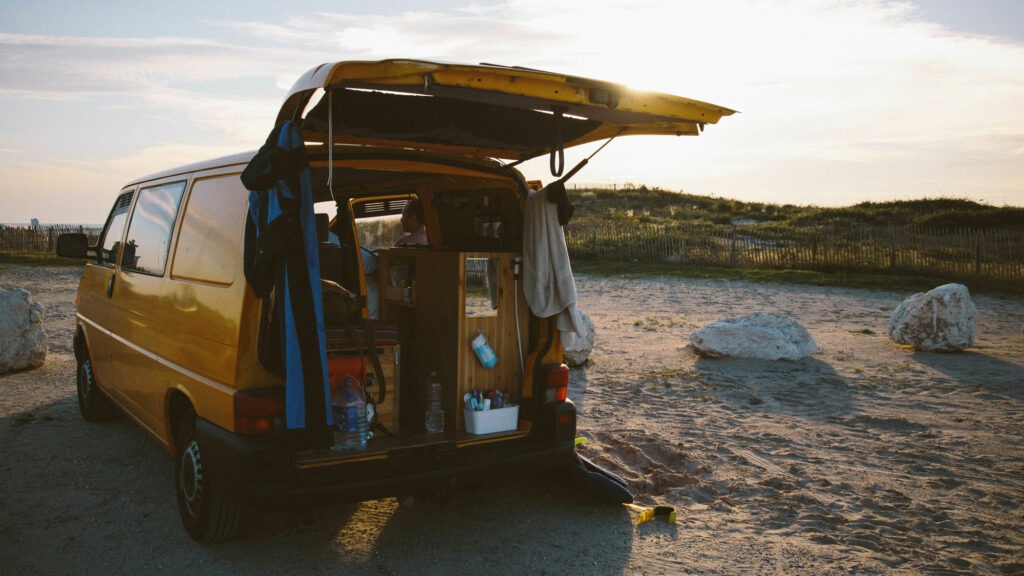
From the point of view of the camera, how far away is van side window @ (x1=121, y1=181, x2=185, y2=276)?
4.79 metres

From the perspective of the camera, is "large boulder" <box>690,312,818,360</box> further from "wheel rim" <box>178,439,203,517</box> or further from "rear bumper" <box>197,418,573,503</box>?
"wheel rim" <box>178,439,203,517</box>

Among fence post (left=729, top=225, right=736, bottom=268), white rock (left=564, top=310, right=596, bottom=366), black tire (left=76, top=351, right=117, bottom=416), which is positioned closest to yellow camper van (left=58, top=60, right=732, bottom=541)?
black tire (left=76, top=351, right=117, bottom=416)

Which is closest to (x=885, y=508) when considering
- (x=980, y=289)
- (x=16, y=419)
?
(x=16, y=419)

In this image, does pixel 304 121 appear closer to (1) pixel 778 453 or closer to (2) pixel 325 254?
(2) pixel 325 254

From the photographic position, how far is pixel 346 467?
3.86 m

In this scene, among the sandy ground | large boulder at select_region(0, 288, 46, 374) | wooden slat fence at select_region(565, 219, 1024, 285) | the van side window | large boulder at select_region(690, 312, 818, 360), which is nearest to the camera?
the sandy ground

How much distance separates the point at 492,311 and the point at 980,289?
18115mm

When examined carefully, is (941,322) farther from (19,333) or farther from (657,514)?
(19,333)

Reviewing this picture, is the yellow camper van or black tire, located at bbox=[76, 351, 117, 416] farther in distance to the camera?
black tire, located at bbox=[76, 351, 117, 416]

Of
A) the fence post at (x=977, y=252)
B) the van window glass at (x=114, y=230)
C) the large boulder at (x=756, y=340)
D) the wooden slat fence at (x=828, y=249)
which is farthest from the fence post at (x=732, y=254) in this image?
the van window glass at (x=114, y=230)

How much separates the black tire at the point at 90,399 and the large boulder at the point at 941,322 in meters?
10.1

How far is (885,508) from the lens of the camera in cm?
480

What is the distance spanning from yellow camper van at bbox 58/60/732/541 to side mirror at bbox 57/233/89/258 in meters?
0.03

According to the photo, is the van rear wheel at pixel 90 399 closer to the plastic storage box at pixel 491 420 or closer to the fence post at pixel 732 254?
the plastic storage box at pixel 491 420
